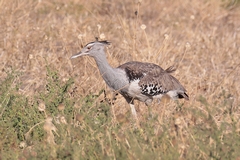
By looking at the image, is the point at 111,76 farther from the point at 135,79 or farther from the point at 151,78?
the point at 151,78

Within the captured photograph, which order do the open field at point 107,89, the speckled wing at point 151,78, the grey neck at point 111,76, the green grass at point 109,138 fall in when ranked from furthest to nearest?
the speckled wing at point 151,78 → the grey neck at point 111,76 → the open field at point 107,89 → the green grass at point 109,138

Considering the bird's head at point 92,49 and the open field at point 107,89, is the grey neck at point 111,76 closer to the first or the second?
the bird's head at point 92,49

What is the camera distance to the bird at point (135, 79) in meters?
6.86

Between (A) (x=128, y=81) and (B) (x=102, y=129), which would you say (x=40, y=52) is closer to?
(A) (x=128, y=81)

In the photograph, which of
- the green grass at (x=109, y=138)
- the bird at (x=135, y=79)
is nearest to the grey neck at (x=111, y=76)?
the bird at (x=135, y=79)

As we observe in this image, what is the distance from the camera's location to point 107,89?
24.6 ft

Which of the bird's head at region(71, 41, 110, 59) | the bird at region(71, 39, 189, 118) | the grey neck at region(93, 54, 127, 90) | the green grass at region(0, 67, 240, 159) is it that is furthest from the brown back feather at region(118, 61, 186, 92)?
the green grass at region(0, 67, 240, 159)

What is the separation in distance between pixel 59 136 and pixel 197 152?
3.49 feet

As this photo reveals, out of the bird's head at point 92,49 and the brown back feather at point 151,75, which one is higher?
the bird's head at point 92,49

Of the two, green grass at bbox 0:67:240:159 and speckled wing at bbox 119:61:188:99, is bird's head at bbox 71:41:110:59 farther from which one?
green grass at bbox 0:67:240:159

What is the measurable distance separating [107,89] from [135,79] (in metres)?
0.57

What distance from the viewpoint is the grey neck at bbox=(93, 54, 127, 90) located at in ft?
22.4

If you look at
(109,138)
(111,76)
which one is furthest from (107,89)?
(109,138)

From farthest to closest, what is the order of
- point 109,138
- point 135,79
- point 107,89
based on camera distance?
1. point 107,89
2. point 135,79
3. point 109,138
